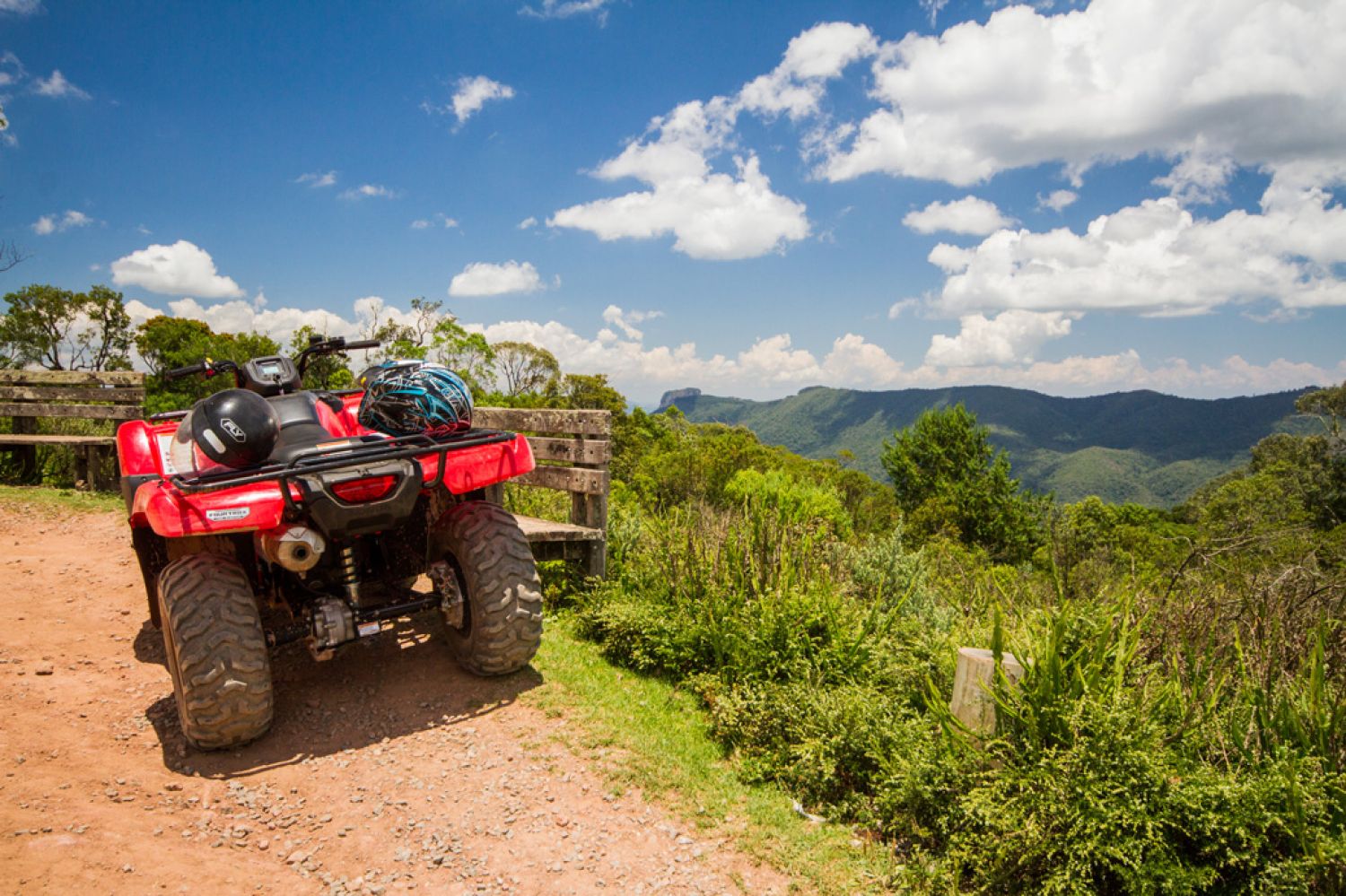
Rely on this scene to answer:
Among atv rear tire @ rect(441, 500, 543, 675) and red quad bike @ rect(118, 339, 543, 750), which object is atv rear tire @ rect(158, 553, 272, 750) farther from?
atv rear tire @ rect(441, 500, 543, 675)

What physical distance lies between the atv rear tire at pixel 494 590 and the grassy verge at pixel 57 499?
6679 millimetres

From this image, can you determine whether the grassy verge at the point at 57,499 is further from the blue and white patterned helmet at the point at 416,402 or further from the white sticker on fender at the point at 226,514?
the white sticker on fender at the point at 226,514

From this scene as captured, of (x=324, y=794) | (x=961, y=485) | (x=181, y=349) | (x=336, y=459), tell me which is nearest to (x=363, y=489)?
(x=336, y=459)

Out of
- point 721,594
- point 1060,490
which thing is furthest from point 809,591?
point 1060,490

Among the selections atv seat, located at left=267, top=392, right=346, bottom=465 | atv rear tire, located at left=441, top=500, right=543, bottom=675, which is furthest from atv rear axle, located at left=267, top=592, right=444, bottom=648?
atv seat, located at left=267, top=392, right=346, bottom=465

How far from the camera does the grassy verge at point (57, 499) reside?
8.41 meters

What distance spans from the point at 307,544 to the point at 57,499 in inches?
302

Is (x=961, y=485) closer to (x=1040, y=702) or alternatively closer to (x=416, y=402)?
(x=1040, y=702)

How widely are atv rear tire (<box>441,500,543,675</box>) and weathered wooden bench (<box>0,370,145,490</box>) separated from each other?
7896mm

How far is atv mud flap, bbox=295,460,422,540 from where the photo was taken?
3514mm

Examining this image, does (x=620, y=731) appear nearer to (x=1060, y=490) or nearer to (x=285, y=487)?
(x=285, y=487)

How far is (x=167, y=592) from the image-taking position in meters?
3.56

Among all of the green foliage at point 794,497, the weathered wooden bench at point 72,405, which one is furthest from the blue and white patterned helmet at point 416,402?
the weathered wooden bench at point 72,405

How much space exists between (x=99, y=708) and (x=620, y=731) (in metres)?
2.80
